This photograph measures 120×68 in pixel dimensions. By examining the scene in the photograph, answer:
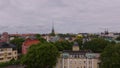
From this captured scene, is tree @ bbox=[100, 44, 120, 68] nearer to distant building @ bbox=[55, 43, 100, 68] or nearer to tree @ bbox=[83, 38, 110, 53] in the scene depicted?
distant building @ bbox=[55, 43, 100, 68]

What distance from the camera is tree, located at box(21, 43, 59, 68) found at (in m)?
44.1

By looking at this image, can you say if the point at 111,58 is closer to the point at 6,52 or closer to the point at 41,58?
the point at 41,58

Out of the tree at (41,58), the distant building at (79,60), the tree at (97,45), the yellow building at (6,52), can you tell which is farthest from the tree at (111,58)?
the yellow building at (6,52)

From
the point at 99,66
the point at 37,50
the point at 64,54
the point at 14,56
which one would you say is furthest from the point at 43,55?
the point at 14,56

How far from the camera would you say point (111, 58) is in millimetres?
39812

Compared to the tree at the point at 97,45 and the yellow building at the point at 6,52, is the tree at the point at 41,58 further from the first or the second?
the tree at the point at 97,45

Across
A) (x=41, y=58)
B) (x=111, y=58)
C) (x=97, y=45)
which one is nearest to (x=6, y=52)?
(x=41, y=58)

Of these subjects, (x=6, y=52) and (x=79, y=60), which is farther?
(x=6, y=52)

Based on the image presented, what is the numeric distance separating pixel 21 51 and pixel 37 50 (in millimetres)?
33296

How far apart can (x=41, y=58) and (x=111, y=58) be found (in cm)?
1302

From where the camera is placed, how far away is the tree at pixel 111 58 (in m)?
39.5

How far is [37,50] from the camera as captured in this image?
45.2 meters

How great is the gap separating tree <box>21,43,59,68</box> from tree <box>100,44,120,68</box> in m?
9.64

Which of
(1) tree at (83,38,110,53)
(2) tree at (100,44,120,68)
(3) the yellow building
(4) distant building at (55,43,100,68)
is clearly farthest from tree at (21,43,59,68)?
(1) tree at (83,38,110,53)
